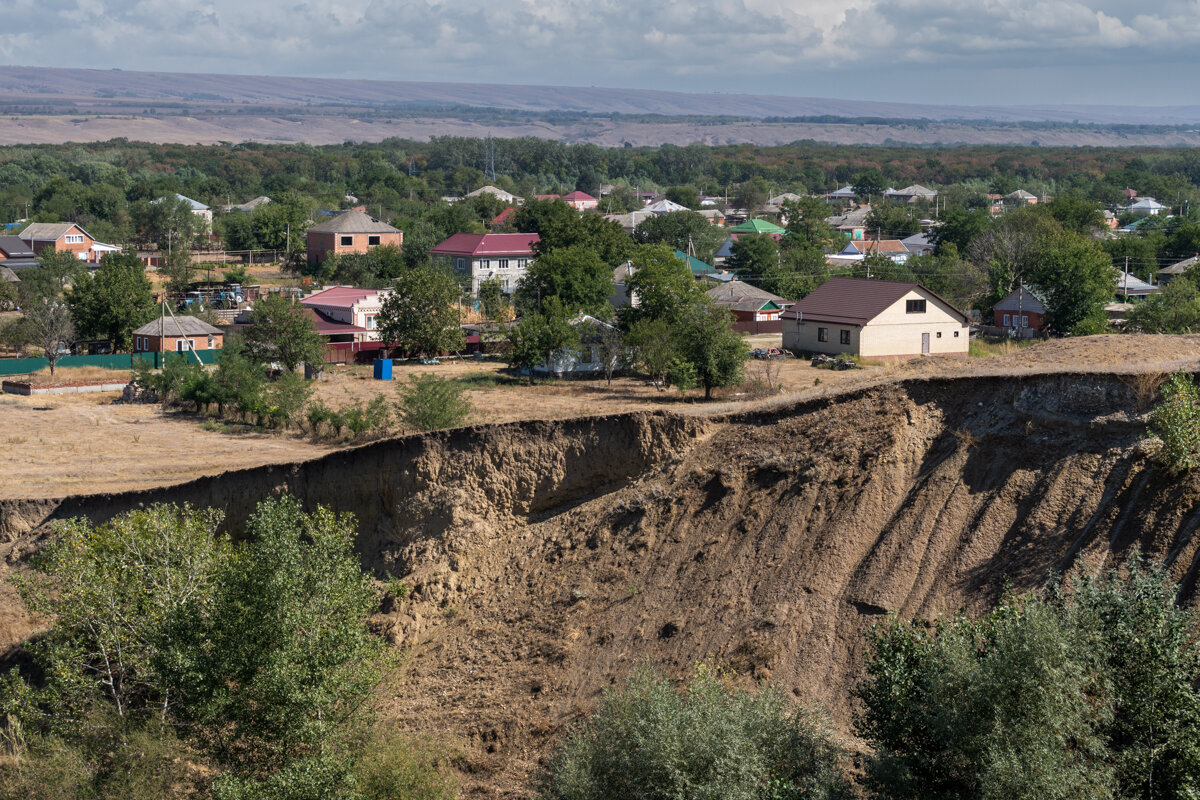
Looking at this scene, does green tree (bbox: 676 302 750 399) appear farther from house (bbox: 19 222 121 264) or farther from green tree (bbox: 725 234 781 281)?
house (bbox: 19 222 121 264)

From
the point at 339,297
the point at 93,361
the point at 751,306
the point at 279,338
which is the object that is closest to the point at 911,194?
the point at 751,306

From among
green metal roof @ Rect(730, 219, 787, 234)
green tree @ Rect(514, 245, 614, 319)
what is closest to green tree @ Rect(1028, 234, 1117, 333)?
green tree @ Rect(514, 245, 614, 319)

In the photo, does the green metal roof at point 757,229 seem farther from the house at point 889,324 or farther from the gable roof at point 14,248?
the gable roof at point 14,248

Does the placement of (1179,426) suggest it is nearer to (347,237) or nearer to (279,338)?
(279,338)

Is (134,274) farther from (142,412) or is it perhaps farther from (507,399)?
(507,399)

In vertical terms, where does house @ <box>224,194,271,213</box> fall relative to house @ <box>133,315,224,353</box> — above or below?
above

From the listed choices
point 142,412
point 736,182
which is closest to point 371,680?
point 142,412
